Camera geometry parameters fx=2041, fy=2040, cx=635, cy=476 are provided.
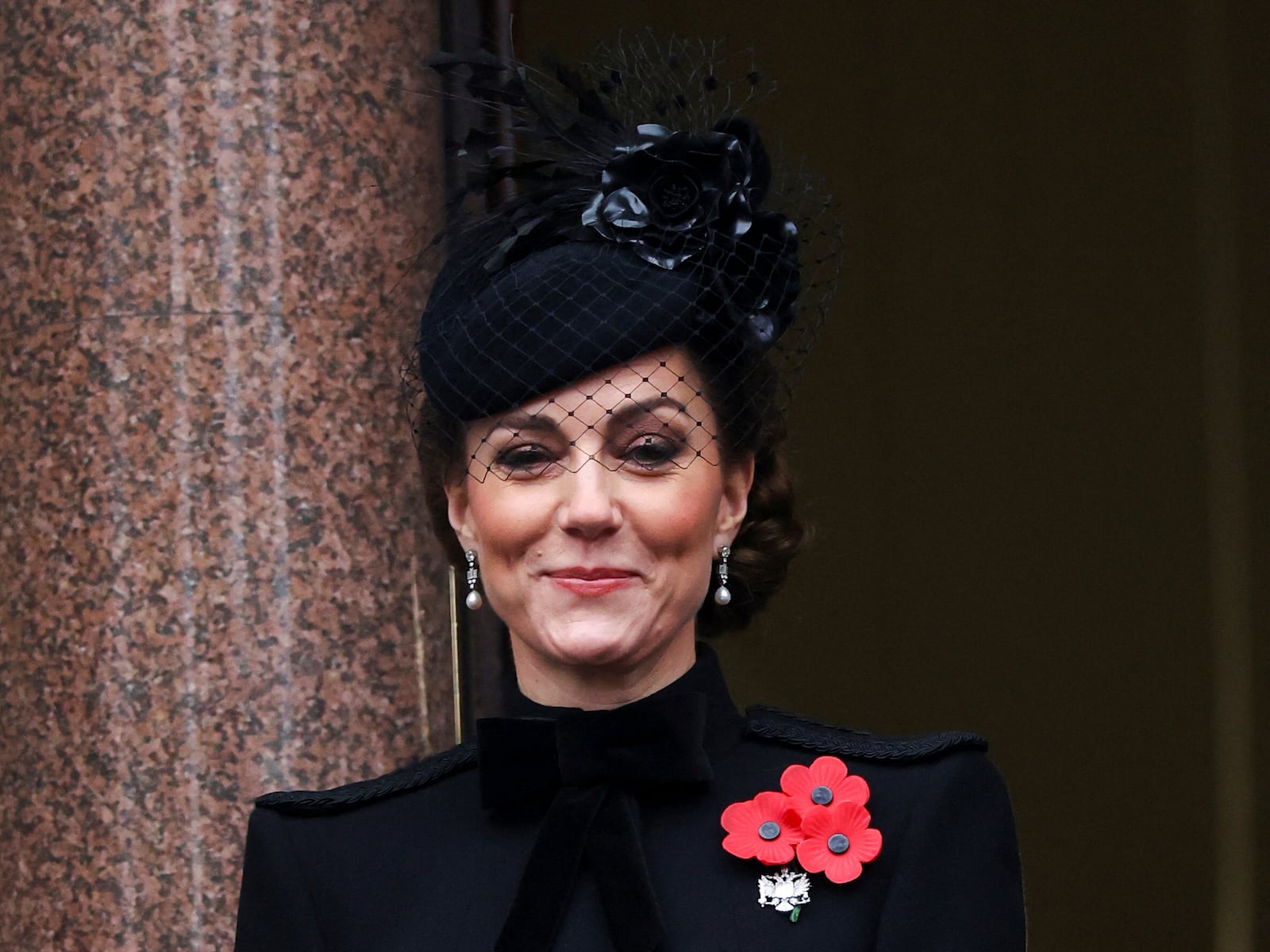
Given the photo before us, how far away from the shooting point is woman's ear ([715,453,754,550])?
260cm

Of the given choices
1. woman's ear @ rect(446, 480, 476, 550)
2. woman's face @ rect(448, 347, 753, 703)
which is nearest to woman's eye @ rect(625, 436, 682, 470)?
woman's face @ rect(448, 347, 753, 703)

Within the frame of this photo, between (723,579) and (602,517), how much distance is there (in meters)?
0.30

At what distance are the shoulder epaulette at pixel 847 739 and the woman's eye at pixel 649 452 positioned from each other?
385mm

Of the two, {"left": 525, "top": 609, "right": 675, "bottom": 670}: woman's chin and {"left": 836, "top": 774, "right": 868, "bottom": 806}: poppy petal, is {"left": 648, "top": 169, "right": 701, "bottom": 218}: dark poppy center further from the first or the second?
{"left": 836, "top": 774, "right": 868, "bottom": 806}: poppy petal

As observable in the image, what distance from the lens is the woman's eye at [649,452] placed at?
246cm

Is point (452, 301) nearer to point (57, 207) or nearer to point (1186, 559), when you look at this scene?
point (57, 207)

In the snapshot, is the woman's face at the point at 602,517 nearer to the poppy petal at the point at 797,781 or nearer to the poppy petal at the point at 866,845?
the poppy petal at the point at 797,781

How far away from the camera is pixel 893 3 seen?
19.3 ft

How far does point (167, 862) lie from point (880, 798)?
1220 millimetres

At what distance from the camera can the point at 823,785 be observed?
2.44 meters

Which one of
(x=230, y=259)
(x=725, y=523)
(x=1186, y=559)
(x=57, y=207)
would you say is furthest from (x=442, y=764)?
(x=1186, y=559)

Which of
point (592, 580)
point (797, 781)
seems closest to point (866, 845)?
point (797, 781)

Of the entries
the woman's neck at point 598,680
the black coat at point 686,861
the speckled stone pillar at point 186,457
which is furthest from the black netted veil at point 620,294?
the speckled stone pillar at point 186,457

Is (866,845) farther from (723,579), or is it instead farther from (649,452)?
(649,452)
